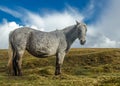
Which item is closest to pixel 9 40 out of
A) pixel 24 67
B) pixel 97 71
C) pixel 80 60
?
pixel 97 71

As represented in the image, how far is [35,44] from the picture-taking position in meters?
22.0

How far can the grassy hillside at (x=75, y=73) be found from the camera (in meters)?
19.4

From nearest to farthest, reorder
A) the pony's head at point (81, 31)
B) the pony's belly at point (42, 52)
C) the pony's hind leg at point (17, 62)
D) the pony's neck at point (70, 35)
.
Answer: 1. the pony's hind leg at point (17, 62)
2. the pony's belly at point (42, 52)
3. the pony's head at point (81, 31)
4. the pony's neck at point (70, 35)

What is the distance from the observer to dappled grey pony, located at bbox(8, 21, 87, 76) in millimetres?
21984

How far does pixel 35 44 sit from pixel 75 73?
8262 mm

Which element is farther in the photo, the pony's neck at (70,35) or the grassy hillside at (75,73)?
the pony's neck at (70,35)

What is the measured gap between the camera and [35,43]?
22.0 m

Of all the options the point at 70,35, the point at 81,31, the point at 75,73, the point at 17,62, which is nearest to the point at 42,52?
the point at 17,62

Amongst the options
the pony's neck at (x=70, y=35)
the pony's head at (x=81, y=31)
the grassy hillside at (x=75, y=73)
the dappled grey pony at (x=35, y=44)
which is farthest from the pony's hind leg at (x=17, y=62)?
the pony's head at (x=81, y=31)

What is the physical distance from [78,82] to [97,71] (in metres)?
11.8

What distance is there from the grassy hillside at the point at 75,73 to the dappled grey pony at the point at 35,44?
1.20 metres

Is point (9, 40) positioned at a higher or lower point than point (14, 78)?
higher

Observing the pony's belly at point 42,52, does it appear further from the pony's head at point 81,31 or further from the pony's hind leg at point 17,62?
the pony's head at point 81,31

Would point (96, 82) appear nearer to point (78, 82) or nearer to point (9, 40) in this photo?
point (78, 82)
